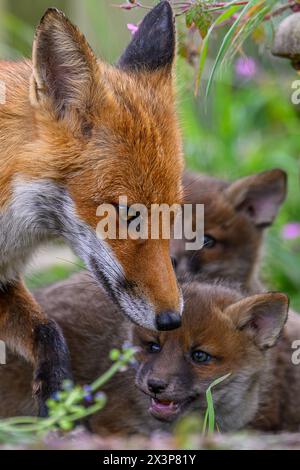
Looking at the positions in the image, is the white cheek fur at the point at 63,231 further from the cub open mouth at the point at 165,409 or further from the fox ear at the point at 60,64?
the cub open mouth at the point at 165,409

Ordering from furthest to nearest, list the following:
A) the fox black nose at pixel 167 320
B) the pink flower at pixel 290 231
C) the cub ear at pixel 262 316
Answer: the pink flower at pixel 290 231 < the cub ear at pixel 262 316 < the fox black nose at pixel 167 320

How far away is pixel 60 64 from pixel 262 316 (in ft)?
6.56

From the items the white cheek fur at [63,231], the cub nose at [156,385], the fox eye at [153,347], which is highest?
the white cheek fur at [63,231]

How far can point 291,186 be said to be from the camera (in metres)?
9.77

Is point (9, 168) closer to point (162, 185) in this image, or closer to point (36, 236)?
point (36, 236)

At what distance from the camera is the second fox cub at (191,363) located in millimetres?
5277

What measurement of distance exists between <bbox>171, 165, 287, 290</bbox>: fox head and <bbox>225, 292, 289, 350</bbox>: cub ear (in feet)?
4.15

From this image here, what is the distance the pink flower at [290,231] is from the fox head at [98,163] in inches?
154

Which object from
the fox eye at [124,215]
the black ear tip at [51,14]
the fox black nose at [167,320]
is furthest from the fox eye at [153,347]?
the black ear tip at [51,14]

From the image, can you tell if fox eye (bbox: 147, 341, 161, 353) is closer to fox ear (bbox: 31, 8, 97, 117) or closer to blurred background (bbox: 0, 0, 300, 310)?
fox ear (bbox: 31, 8, 97, 117)

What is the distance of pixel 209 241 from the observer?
712cm

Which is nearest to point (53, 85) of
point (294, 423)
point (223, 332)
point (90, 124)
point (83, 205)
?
point (90, 124)

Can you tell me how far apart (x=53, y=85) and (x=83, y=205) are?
655 millimetres

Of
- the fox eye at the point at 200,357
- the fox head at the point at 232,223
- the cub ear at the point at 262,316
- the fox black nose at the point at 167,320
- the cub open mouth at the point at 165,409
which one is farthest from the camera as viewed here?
the fox head at the point at 232,223
